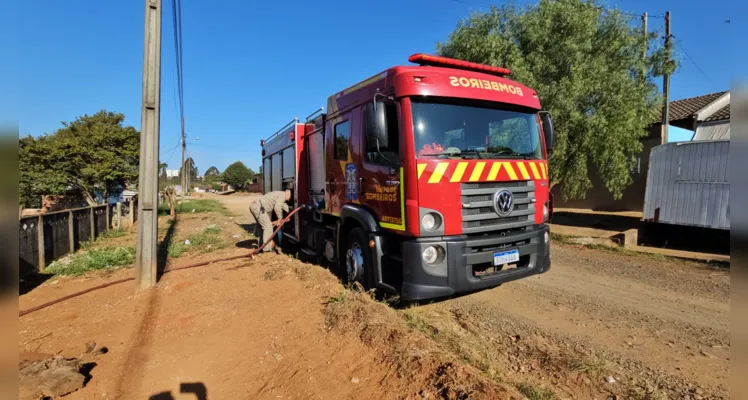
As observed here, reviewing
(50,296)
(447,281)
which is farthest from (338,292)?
(50,296)

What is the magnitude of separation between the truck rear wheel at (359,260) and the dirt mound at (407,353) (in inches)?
10.9

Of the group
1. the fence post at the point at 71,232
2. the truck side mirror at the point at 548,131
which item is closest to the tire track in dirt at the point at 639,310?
the truck side mirror at the point at 548,131

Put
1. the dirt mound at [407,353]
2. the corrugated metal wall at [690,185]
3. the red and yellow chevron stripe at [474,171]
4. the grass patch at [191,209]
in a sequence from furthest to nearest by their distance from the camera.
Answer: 1. the grass patch at [191,209]
2. the corrugated metal wall at [690,185]
3. the red and yellow chevron stripe at [474,171]
4. the dirt mound at [407,353]

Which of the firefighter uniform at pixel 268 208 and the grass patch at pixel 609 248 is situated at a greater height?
the firefighter uniform at pixel 268 208

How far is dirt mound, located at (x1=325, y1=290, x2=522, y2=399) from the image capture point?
2604 millimetres

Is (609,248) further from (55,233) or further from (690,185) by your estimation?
(55,233)

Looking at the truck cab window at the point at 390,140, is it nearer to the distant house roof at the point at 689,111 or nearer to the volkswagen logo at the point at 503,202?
the volkswagen logo at the point at 503,202

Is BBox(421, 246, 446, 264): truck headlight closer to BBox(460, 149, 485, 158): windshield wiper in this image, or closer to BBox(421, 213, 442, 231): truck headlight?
BBox(421, 213, 442, 231): truck headlight

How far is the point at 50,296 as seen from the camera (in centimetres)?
629

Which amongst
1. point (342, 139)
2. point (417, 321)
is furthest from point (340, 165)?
point (417, 321)

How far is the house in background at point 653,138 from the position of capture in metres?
15.6

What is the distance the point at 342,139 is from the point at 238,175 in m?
74.4

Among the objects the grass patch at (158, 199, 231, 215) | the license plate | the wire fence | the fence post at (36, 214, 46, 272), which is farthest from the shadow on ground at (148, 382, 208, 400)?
the grass patch at (158, 199, 231, 215)

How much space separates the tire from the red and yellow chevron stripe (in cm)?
129
